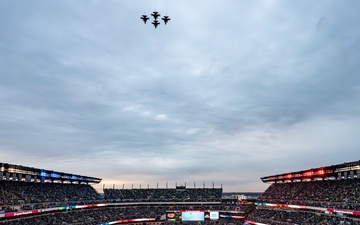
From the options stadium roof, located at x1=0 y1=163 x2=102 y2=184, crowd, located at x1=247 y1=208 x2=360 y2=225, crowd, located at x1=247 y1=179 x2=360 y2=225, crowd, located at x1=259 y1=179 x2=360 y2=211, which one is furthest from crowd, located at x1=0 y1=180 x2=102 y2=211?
crowd, located at x1=259 y1=179 x2=360 y2=211

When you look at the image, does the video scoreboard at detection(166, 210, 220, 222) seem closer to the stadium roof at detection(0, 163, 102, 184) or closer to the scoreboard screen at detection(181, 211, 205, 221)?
the scoreboard screen at detection(181, 211, 205, 221)

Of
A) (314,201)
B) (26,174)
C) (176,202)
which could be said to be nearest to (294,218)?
(314,201)

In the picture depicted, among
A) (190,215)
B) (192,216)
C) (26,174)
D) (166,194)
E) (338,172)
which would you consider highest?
(338,172)

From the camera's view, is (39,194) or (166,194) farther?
(166,194)

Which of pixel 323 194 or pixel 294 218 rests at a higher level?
pixel 323 194

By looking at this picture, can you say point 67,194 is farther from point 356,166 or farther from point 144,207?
point 356,166

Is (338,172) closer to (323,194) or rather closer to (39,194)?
(323,194)

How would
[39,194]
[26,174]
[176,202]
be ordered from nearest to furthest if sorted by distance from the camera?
[26,174] < [39,194] < [176,202]

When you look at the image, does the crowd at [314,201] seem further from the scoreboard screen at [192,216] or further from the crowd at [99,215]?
the crowd at [99,215]

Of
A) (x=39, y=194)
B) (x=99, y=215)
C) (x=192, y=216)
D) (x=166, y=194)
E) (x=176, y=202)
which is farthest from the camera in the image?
(x=166, y=194)
